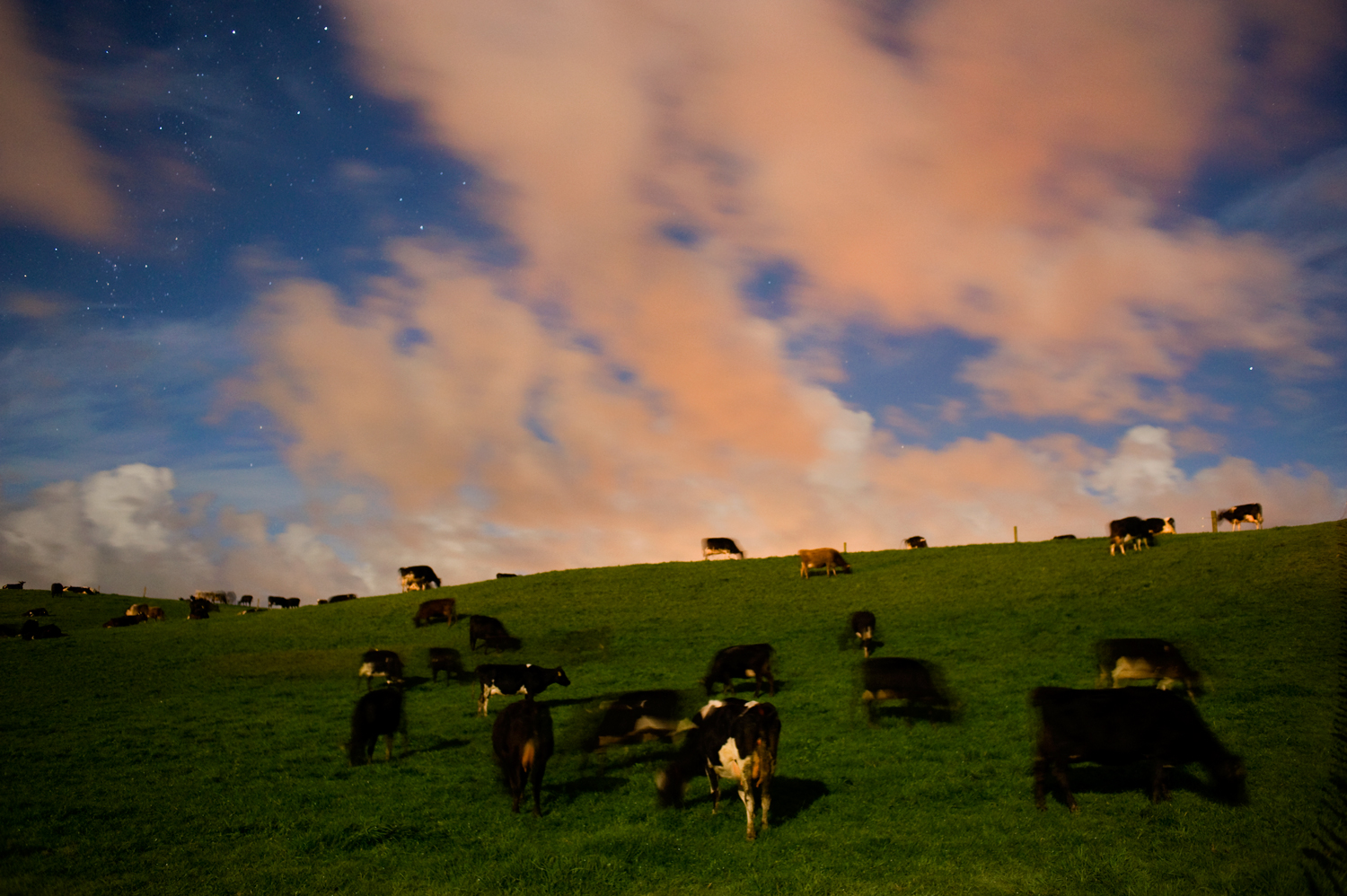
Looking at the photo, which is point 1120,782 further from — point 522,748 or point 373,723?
point 373,723

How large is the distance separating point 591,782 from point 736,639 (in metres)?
17.2

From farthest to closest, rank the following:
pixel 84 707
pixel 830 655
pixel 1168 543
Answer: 1. pixel 1168 543
2. pixel 830 655
3. pixel 84 707

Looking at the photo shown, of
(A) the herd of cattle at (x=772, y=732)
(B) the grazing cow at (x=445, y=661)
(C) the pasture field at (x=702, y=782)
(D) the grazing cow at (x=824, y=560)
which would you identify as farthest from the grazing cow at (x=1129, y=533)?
(B) the grazing cow at (x=445, y=661)

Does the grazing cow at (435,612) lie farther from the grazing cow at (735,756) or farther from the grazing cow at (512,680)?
the grazing cow at (735,756)

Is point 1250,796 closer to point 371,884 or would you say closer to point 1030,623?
point 371,884

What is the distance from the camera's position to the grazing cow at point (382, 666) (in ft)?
90.3

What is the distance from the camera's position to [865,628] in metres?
28.6

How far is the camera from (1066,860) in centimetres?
1013

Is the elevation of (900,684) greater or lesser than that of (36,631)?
greater

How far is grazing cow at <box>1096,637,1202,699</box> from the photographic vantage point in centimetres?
2002

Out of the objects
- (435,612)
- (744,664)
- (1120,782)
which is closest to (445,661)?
(744,664)

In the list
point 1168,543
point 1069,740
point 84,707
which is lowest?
point 84,707

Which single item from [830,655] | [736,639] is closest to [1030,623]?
[830,655]

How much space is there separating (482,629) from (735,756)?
82.6ft
